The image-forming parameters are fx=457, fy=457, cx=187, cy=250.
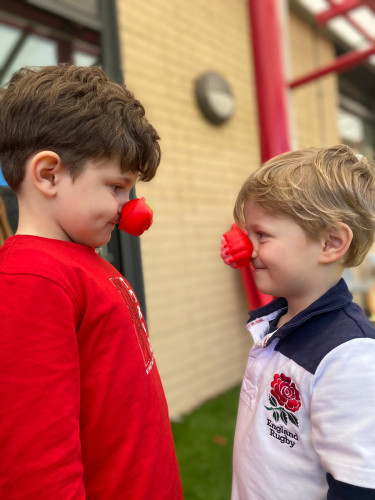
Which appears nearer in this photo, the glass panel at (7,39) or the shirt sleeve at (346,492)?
the shirt sleeve at (346,492)

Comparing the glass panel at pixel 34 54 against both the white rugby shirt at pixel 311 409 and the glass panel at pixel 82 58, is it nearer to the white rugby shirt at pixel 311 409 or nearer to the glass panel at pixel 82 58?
the glass panel at pixel 82 58

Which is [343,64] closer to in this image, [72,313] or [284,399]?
[284,399]

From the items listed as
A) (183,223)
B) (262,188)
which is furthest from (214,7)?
(262,188)

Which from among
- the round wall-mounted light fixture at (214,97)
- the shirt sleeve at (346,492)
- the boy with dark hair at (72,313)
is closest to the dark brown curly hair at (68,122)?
the boy with dark hair at (72,313)

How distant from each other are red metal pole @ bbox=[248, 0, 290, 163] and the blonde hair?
988 mm

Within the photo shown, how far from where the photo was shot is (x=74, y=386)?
73cm

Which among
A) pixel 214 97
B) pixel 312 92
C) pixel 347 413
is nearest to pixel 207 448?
pixel 347 413

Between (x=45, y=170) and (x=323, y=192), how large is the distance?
549mm

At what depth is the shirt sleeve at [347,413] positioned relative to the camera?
77cm

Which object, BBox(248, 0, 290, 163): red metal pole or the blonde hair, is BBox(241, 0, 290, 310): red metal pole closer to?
BBox(248, 0, 290, 163): red metal pole

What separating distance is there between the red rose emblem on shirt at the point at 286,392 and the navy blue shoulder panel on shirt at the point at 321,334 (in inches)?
1.8

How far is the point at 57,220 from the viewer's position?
82 centimetres

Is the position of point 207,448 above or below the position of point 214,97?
below

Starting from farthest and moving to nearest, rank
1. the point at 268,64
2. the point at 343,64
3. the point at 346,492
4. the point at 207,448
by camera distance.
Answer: the point at 207,448
the point at 343,64
the point at 268,64
the point at 346,492
